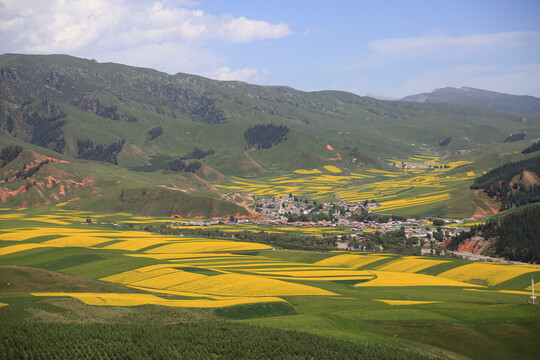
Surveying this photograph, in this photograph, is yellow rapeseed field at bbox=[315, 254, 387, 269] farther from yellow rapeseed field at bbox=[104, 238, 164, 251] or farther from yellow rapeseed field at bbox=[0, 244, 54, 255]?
yellow rapeseed field at bbox=[0, 244, 54, 255]

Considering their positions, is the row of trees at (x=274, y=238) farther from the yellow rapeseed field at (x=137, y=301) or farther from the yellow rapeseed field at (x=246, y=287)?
the yellow rapeseed field at (x=137, y=301)

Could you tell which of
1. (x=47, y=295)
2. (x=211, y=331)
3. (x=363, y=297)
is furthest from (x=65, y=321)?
(x=363, y=297)

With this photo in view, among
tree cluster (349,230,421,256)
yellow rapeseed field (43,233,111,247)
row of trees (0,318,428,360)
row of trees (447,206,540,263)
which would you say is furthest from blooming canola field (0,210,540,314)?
row of trees (447,206,540,263)

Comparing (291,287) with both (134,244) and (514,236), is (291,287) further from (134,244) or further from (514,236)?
(514,236)

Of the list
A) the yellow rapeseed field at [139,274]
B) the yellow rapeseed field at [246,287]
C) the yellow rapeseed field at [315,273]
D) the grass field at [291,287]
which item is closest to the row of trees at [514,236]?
the grass field at [291,287]

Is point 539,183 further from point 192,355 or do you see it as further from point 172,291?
point 192,355

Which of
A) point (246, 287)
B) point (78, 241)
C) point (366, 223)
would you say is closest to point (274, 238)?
point (366, 223)
